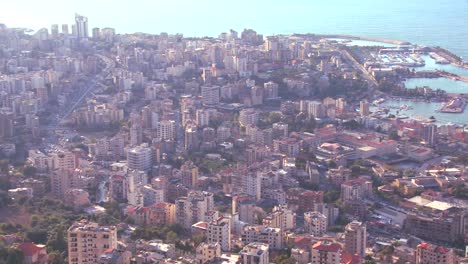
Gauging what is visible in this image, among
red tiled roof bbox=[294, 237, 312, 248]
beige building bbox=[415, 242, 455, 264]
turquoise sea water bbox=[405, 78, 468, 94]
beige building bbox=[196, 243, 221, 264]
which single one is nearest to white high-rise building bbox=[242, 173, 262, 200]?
red tiled roof bbox=[294, 237, 312, 248]

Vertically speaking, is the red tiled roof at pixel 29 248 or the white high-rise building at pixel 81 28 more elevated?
the white high-rise building at pixel 81 28

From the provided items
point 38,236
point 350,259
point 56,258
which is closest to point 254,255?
point 350,259

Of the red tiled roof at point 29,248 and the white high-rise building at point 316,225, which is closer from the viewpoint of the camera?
the red tiled roof at point 29,248

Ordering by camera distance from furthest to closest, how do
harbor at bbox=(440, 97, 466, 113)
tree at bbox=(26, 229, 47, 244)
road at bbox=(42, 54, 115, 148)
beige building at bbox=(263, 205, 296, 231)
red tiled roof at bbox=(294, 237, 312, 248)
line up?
1. harbor at bbox=(440, 97, 466, 113)
2. road at bbox=(42, 54, 115, 148)
3. beige building at bbox=(263, 205, 296, 231)
4. tree at bbox=(26, 229, 47, 244)
5. red tiled roof at bbox=(294, 237, 312, 248)

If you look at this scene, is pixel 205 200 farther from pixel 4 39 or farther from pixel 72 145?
pixel 4 39

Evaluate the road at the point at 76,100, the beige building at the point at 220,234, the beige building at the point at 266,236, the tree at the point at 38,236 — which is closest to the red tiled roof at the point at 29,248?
the tree at the point at 38,236

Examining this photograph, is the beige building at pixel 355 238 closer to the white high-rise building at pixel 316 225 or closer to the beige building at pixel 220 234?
the white high-rise building at pixel 316 225

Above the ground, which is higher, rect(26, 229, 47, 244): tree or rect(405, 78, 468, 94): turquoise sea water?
rect(405, 78, 468, 94): turquoise sea water

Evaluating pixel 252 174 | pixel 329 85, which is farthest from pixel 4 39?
pixel 252 174

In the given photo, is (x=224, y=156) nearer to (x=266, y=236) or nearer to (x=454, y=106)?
(x=266, y=236)

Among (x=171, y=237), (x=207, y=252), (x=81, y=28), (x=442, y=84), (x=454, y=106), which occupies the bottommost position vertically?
(x=171, y=237)

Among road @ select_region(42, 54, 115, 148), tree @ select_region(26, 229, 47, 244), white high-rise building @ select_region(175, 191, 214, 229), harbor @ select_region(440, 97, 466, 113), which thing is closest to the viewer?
tree @ select_region(26, 229, 47, 244)

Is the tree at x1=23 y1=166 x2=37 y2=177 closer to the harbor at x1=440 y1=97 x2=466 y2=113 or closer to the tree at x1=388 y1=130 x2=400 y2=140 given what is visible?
the tree at x1=388 y1=130 x2=400 y2=140
